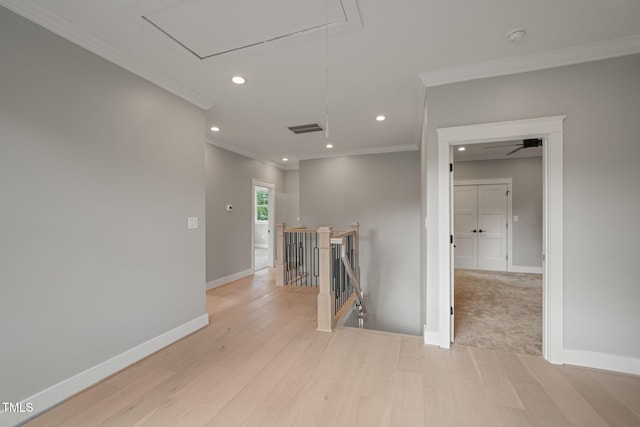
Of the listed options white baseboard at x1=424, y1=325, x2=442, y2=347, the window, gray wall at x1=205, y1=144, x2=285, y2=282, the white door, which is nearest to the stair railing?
gray wall at x1=205, y1=144, x2=285, y2=282

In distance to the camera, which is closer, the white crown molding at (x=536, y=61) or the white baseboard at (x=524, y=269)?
the white crown molding at (x=536, y=61)

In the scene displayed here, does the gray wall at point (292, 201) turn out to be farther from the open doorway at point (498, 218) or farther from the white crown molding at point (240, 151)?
the open doorway at point (498, 218)

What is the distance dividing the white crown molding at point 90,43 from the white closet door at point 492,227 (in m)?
6.19

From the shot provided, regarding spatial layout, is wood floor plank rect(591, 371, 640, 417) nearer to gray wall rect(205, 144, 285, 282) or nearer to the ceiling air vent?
the ceiling air vent

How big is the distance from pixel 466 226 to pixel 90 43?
6.95m

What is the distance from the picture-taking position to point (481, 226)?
6.09 m

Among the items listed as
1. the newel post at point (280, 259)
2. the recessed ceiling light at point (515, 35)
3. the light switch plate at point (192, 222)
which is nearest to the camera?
the recessed ceiling light at point (515, 35)

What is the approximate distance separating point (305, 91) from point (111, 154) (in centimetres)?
194

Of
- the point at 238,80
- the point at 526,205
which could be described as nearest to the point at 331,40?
the point at 238,80

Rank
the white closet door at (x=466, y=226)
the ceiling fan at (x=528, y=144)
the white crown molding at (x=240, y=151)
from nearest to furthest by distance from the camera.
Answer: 1. the ceiling fan at (x=528, y=144)
2. the white crown molding at (x=240, y=151)
3. the white closet door at (x=466, y=226)

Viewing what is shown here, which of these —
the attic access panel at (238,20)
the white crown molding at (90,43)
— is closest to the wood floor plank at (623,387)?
the attic access panel at (238,20)

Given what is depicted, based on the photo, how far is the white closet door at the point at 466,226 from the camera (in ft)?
20.1

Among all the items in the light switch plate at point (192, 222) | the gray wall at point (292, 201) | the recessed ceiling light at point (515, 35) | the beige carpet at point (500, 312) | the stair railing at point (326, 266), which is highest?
the recessed ceiling light at point (515, 35)

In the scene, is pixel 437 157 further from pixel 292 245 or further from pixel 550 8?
pixel 292 245
